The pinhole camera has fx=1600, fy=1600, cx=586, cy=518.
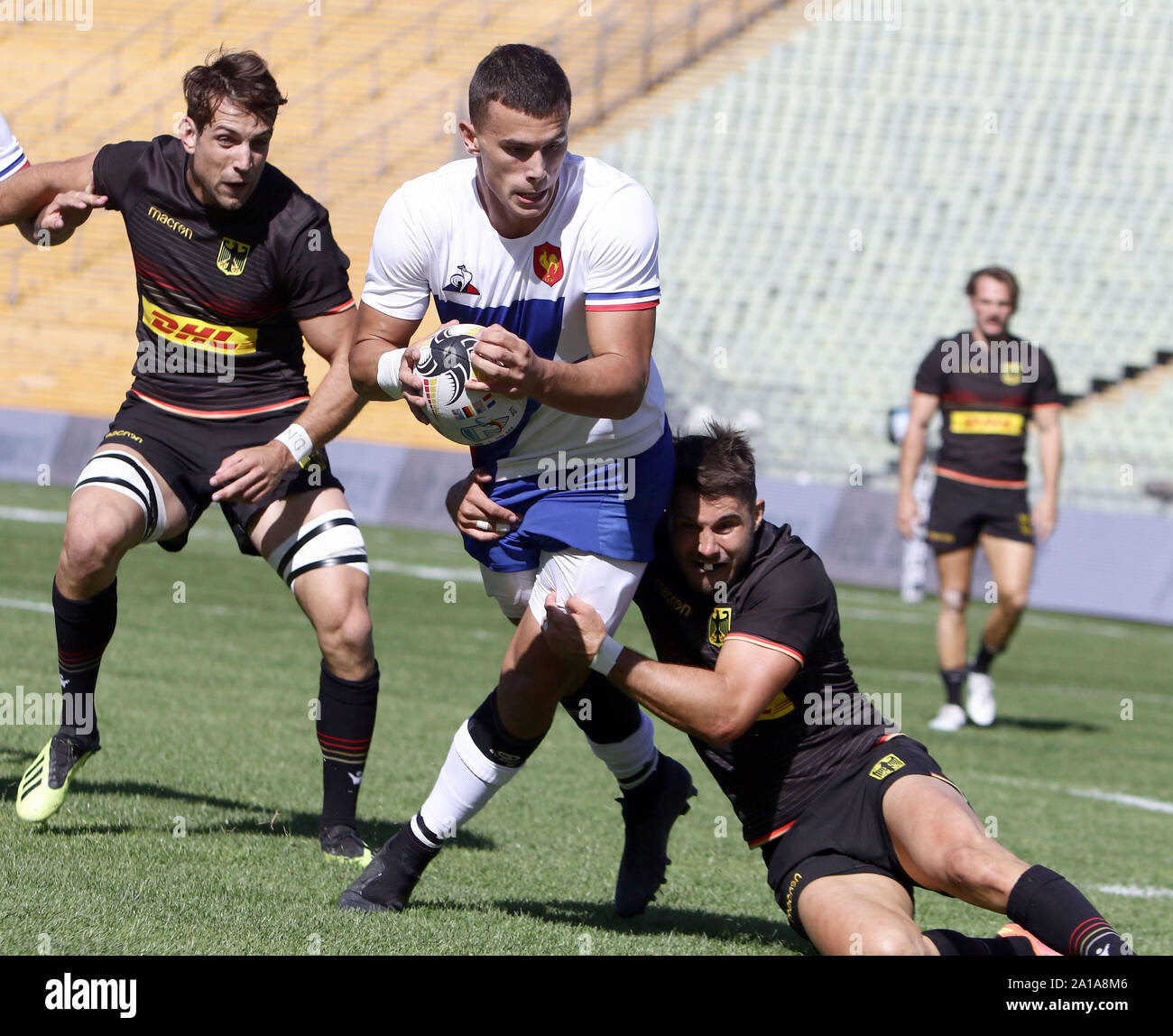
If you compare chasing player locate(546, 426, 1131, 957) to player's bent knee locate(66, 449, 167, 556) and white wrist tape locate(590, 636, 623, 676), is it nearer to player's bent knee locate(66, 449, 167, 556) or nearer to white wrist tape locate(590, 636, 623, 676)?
white wrist tape locate(590, 636, 623, 676)

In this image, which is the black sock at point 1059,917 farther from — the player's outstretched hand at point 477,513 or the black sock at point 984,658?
the black sock at point 984,658

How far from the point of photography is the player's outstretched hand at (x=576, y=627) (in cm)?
408

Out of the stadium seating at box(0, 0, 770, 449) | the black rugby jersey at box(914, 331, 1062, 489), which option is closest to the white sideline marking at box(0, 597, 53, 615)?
the black rugby jersey at box(914, 331, 1062, 489)

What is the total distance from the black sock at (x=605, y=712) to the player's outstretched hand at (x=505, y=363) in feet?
4.80

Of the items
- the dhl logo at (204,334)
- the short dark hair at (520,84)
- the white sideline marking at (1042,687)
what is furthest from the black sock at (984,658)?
the short dark hair at (520,84)

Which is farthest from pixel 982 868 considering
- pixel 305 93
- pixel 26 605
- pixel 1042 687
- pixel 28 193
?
pixel 305 93

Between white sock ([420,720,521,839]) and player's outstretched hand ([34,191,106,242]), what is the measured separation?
2152 mm

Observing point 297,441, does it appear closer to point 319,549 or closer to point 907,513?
point 319,549

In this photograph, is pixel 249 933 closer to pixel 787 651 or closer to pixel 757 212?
pixel 787 651

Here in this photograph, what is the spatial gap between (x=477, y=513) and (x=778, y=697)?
992mm

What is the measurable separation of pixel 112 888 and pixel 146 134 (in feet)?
92.7

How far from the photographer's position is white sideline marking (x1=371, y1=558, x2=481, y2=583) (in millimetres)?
15398
